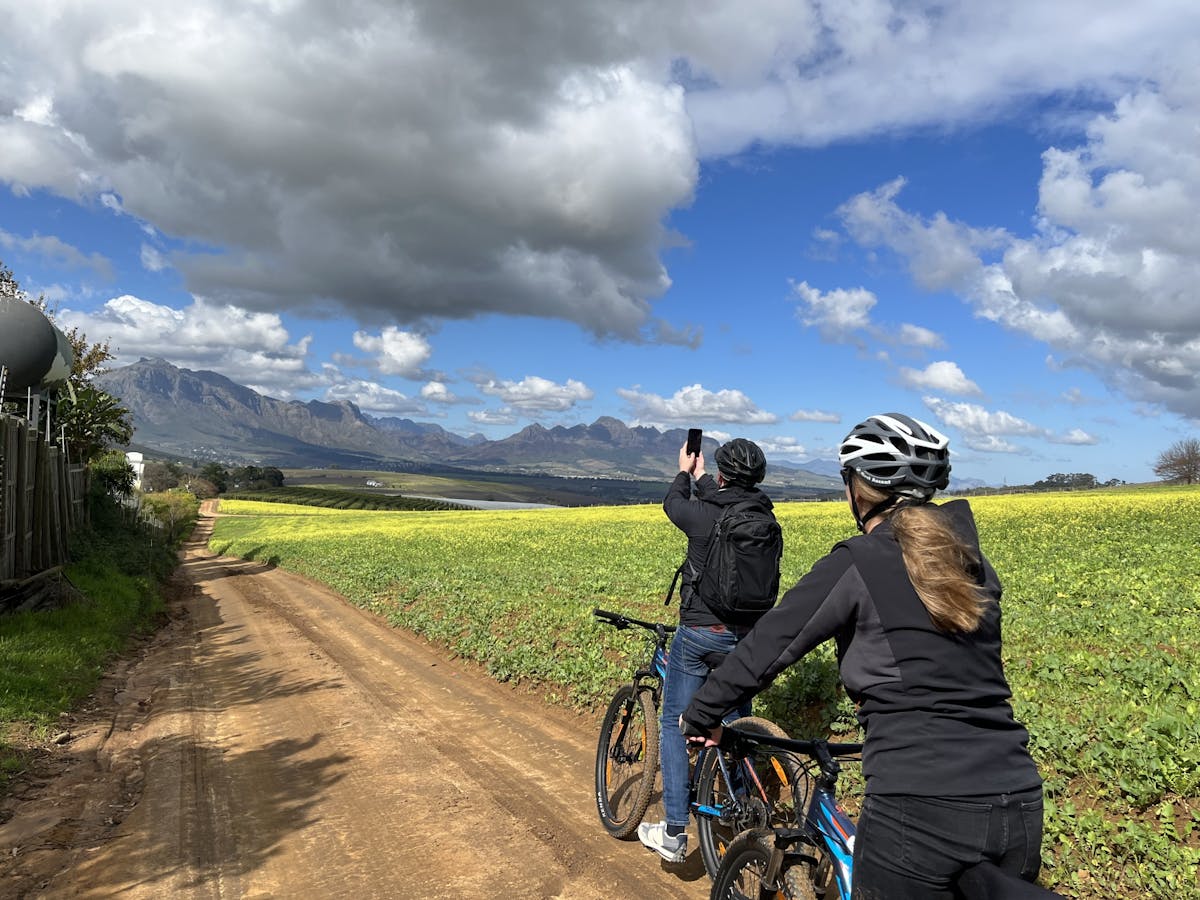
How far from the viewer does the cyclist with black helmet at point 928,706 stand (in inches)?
86.9

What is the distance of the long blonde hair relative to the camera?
2207 millimetres

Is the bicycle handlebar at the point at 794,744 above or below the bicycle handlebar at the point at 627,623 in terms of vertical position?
below

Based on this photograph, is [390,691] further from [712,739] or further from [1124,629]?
[1124,629]

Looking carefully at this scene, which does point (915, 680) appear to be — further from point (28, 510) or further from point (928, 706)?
point (28, 510)

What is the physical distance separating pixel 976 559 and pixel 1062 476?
396ft

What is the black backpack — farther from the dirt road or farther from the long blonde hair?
the dirt road

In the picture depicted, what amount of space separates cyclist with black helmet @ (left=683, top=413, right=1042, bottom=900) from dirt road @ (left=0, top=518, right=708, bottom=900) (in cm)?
291

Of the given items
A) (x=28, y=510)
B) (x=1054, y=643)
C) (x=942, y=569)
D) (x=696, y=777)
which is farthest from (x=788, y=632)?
(x=28, y=510)

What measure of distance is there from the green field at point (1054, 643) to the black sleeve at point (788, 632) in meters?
0.90

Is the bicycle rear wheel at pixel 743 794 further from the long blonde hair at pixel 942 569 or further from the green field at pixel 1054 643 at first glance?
the long blonde hair at pixel 942 569

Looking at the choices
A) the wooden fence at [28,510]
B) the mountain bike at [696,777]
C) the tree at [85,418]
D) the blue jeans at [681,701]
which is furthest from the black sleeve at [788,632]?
the tree at [85,418]

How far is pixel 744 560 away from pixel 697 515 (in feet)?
1.90

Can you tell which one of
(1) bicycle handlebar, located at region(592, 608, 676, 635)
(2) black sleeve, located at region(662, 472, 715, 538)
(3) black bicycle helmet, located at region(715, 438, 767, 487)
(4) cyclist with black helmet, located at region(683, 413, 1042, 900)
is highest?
(3) black bicycle helmet, located at region(715, 438, 767, 487)

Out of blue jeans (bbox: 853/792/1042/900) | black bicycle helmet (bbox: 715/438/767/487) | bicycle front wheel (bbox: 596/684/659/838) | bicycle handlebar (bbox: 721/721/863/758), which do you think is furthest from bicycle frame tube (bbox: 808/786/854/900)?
bicycle front wheel (bbox: 596/684/659/838)
